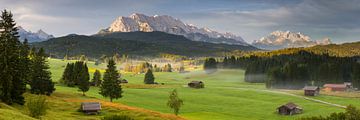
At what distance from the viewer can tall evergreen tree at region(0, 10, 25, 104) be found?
7694cm

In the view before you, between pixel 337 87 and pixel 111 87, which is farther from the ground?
pixel 111 87

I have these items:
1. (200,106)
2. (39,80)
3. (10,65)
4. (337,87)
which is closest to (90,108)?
(10,65)

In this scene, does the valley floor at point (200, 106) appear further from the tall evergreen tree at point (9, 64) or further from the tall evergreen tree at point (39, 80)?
the tall evergreen tree at point (9, 64)

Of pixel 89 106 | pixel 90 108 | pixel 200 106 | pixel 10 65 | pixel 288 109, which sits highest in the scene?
pixel 10 65

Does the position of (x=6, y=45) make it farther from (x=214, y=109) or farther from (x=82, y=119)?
(x=214, y=109)

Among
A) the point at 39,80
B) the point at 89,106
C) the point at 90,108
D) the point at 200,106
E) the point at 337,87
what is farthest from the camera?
the point at 337,87

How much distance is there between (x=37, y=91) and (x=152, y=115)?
1474 inches

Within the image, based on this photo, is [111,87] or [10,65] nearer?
[10,65]

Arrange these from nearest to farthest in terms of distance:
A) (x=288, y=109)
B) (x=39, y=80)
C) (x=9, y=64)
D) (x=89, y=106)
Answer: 1. (x=9, y=64)
2. (x=89, y=106)
3. (x=39, y=80)
4. (x=288, y=109)

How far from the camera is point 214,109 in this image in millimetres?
114812

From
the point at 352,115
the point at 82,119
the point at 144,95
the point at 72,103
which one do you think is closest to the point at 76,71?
the point at 144,95

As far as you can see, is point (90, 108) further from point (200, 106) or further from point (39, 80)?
point (200, 106)

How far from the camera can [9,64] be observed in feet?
259

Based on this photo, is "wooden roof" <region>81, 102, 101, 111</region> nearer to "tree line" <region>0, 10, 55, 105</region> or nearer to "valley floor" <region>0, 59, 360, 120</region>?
"valley floor" <region>0, 59, 360, 120</region>
